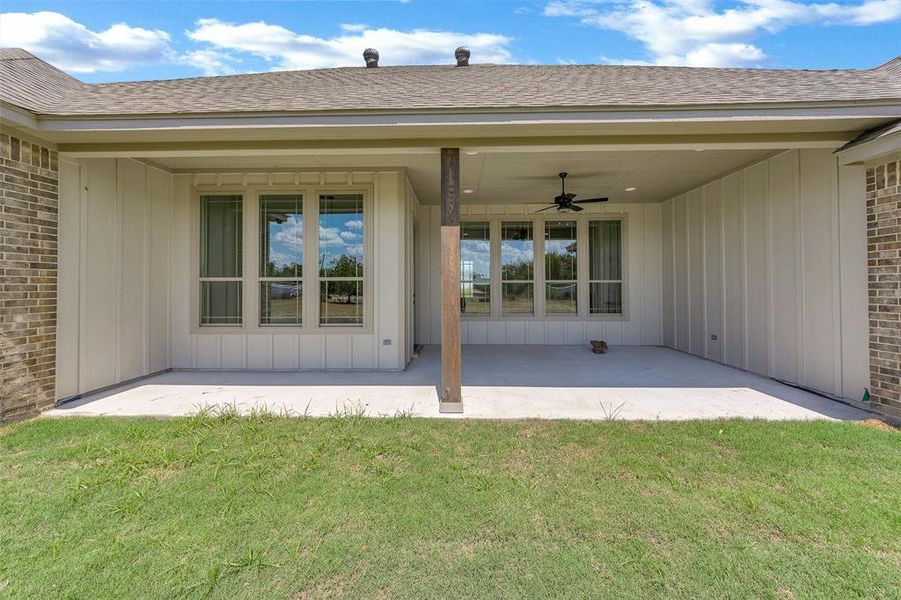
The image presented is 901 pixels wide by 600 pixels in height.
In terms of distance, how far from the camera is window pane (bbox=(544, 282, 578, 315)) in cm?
841

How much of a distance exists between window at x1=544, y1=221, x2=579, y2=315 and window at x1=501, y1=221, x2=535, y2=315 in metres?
0.35

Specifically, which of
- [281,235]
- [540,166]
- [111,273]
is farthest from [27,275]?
[540,166]

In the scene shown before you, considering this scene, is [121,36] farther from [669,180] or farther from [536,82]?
[669,180]

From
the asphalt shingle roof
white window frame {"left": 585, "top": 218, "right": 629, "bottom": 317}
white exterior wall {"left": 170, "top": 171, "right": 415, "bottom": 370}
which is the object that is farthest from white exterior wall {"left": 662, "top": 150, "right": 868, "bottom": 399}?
white exterior wall {"left": 170, "top": 171, "right": 415, "bottom": 370}

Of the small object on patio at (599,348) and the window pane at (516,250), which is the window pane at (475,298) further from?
the small object on patio at (599,348)

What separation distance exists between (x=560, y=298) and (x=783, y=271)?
Result: 3.87 metres

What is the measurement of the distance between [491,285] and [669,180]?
3.76 m

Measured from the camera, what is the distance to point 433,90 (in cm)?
479

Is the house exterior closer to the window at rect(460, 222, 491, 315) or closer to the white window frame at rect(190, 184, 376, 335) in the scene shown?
the white window frame at rect(190, 184, 376, 335)

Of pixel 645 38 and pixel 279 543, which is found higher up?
pixel 645 38

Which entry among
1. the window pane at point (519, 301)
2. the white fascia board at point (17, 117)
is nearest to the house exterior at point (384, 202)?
the white fascia board at point (17, 117)

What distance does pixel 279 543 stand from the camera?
2.02 metres

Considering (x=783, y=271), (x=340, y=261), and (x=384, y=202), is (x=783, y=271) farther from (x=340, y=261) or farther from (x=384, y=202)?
(x=340, y=261)

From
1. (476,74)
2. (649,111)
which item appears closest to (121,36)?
(476,74)
